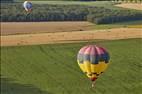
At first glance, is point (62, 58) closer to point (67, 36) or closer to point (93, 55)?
point (93, 55)

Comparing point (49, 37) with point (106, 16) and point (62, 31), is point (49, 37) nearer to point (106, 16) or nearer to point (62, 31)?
point (62, 31)

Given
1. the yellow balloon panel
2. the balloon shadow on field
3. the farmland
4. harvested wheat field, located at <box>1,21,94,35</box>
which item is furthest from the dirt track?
the yellow balloon panel

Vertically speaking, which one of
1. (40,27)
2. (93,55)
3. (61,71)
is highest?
(93,55)

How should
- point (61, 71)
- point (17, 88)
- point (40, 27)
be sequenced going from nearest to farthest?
point (17, 88)
point (61, 71)
point (40, 27)

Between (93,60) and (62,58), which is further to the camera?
(62,58)

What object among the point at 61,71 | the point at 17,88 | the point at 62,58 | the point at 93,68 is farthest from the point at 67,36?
the point at 93,68

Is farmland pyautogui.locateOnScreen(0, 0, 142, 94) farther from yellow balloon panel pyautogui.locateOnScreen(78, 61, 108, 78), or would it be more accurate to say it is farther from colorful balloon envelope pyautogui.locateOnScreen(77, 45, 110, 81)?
colorful balloon envelope pyautogui.locateOnScreen(77, 45, 110, 81)

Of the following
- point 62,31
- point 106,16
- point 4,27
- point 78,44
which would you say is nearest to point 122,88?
point 78,44

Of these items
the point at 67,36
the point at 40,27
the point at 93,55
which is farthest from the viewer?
the point at 40,27
